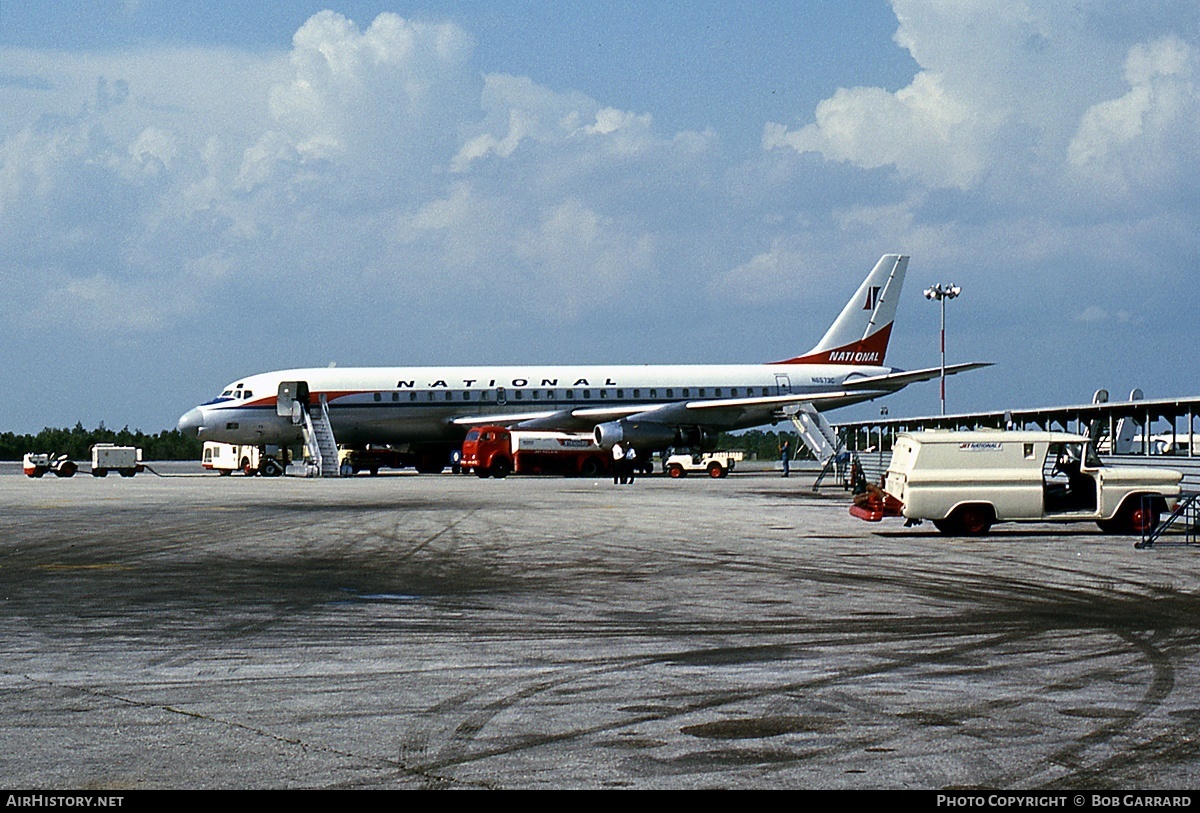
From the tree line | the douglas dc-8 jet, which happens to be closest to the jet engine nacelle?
the douglas dc-8 jet

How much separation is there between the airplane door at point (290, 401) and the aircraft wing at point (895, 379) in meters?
26.2

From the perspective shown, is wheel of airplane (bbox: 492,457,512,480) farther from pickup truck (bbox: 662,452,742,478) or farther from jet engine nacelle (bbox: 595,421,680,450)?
pickup truck (bbox: 662,452,742,478)

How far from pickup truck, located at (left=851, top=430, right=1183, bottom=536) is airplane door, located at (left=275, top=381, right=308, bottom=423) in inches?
1684

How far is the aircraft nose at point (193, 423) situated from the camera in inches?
2467

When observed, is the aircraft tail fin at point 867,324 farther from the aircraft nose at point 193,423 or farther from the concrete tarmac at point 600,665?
the concrete tarmac at point 600,665

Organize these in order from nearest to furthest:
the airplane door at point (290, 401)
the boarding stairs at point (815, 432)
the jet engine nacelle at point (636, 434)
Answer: the boarding stairs at point (815, 432) → the jet engine nacelle at point (636, 434) → the airplane door at point (290, 401)

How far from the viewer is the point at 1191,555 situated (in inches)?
786

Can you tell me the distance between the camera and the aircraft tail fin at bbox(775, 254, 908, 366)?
6938 centimetres

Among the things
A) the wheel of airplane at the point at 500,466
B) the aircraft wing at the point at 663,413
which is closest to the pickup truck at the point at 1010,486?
Result: the aircraft wing at the point at 663,413

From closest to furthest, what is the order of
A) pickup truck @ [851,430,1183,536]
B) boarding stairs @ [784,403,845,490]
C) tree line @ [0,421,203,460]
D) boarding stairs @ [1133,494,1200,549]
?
1. boarding stairs @ [1133,494,1200,549]
2. pickup truck @ [851,430,1183,536]
3. boarding stairs @ [784,403,845,490]
4. tree line @ [0,421,203,460]

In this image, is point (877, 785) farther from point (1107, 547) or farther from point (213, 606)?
point (1107, 547)

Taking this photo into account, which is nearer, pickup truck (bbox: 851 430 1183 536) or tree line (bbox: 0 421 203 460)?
pickup truck (bbox: 851 430 1183 536)

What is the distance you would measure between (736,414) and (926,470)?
133 feet

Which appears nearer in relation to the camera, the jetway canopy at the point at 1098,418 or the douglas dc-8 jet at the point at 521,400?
the jetway canopy at the point at 1098,418
